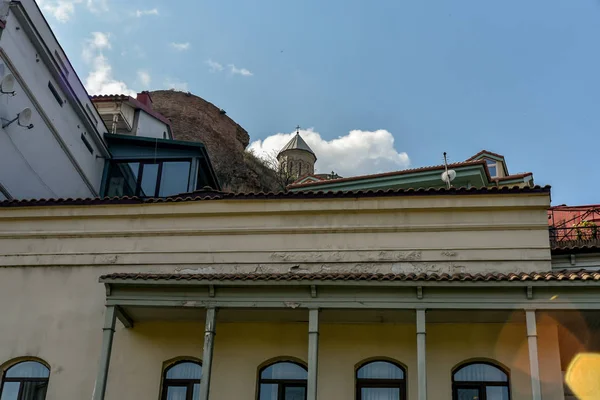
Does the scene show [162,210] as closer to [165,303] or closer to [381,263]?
[165,303]

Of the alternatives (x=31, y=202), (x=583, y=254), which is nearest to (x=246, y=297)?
(x=31, y=202)

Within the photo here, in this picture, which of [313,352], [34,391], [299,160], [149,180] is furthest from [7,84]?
[299,160]

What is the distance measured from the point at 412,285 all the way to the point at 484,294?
120cm

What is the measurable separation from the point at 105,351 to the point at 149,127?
17.3 meters

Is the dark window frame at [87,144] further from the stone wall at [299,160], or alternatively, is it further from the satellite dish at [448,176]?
the stone wall at [299,160]

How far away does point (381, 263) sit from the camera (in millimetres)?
14570

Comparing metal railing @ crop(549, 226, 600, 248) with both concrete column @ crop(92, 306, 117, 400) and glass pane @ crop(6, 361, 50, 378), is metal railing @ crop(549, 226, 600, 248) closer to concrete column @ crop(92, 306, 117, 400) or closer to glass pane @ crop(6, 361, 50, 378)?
concrete column @ crop(92, 306, 117, 400)

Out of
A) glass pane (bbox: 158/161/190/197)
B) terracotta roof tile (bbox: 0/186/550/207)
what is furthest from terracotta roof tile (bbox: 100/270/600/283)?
glass pane (bbox: 158/161/190/197)

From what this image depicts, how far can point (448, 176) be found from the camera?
20094 mm

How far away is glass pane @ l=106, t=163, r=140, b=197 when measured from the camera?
73.5 ft

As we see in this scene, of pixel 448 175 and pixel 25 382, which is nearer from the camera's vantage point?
pixel 25 382

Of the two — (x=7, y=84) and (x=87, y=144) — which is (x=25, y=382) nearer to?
(x=7, y=84)

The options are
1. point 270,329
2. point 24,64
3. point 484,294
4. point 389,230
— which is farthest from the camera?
point 24,64

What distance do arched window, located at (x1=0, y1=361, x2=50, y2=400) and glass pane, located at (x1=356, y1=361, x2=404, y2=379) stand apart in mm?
5903
